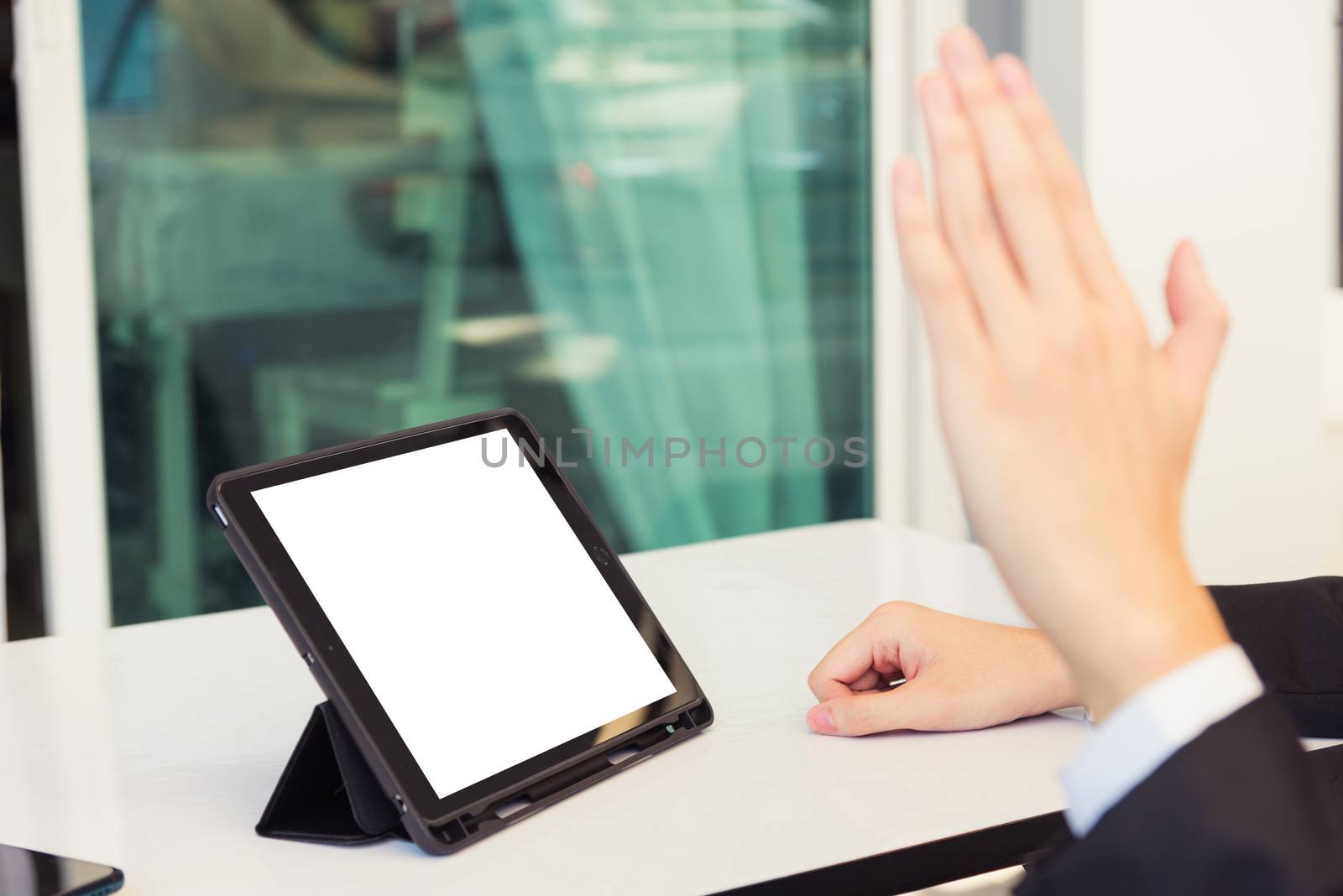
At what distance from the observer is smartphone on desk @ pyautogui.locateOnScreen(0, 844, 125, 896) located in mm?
578

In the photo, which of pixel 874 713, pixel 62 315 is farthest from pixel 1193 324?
pixel 62 315

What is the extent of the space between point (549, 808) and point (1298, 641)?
477 millimetres

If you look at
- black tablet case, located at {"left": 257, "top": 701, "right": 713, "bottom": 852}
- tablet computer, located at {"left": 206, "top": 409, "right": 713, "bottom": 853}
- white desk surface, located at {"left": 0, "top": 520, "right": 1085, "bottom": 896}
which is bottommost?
white desk surface, located at {"left": 0, "top": 520, "right": 1085, "bottom": 896}

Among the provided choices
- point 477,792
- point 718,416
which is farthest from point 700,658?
point 718,416

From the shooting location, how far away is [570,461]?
259 cm

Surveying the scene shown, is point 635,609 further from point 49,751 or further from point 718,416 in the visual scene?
point 718,416

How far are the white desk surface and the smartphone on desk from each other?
2 centimetres

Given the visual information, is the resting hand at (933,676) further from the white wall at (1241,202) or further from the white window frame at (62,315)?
the white wall at (1241,202)

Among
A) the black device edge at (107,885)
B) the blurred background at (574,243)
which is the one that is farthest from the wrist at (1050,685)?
the blurred background at (574,243)

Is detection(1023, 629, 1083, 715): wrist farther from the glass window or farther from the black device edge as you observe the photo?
the glass window

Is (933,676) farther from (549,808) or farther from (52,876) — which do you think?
(52,876)

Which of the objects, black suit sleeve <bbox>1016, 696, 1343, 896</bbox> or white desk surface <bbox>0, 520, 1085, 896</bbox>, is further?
white desk surface <bbox>0, 520, 1085, 896</bbox>

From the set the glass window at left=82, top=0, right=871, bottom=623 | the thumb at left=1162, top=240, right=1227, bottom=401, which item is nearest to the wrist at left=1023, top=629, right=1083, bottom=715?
the thumb at left=1162, top=240, right=1227, bottom=401

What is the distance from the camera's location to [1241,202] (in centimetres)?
243
